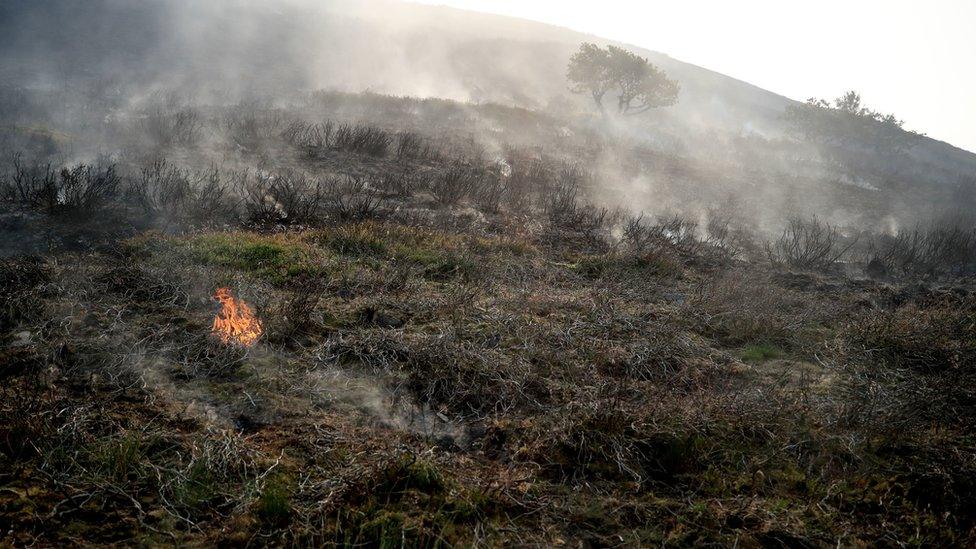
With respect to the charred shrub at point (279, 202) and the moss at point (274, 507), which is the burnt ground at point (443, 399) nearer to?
the moss at point (274, 507)

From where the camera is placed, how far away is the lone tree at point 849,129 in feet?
105

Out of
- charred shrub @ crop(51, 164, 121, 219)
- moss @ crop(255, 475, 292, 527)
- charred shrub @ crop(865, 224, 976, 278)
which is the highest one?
charred shrub @ crop(865, 224, 976, 278)

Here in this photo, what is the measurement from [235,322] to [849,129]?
39.5 m

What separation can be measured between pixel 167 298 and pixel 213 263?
111 cm

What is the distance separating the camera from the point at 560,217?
404 inches

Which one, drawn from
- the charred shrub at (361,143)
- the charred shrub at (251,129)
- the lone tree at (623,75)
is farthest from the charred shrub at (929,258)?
the lone tree at (623,75)

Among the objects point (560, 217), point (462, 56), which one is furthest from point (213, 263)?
point (462, 56)

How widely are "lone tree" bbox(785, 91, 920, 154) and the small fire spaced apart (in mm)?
38114

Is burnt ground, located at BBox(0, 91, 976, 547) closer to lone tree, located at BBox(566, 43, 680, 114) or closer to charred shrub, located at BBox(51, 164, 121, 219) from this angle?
charred shrub, located at BBox(51, 164, 121, 219)

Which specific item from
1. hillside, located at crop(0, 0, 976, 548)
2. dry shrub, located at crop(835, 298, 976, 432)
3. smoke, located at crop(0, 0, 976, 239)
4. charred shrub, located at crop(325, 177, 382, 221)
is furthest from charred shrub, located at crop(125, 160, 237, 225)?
dry shrub, located at crop(835, 298, 976, 432)

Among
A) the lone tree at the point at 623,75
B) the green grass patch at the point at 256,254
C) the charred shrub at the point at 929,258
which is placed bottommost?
Result: the green grass patch at the point at 256,254

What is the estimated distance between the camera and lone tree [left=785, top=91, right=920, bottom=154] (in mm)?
31859

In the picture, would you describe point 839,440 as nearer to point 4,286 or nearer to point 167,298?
point 167,298

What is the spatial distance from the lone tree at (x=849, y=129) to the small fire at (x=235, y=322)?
38114 millimetres
